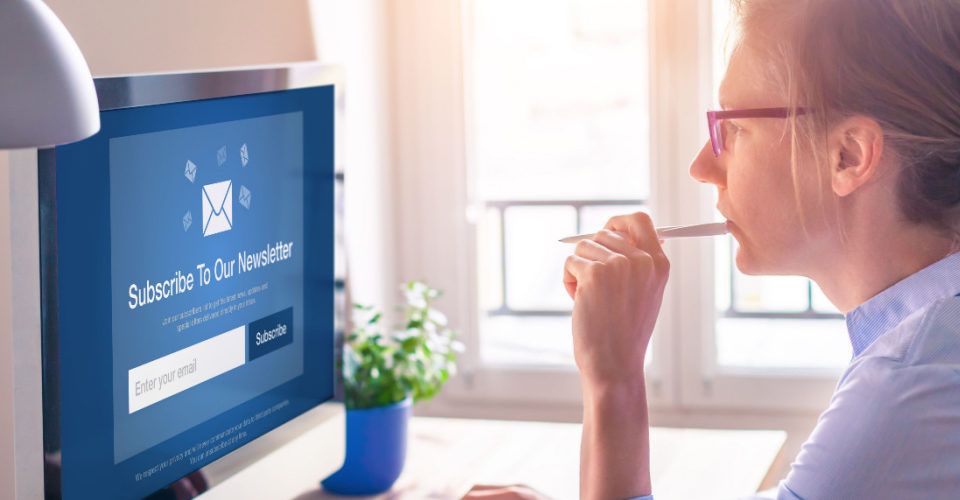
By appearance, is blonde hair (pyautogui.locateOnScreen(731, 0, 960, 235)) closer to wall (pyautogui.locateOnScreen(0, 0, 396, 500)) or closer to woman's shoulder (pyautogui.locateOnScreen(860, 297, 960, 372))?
woman's shoulder (pyautogui.locateOnScreen(860, 297, 960, 372))

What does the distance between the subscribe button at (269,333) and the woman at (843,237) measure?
0.42 metres

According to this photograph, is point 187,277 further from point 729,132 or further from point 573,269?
point 729,132

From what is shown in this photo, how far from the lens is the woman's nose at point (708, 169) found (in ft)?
3.79

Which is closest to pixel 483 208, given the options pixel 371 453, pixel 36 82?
pixel 371 453

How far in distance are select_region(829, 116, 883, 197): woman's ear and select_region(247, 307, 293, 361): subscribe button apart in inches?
28.5

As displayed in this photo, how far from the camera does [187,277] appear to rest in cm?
120

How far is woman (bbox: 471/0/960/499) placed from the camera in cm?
88

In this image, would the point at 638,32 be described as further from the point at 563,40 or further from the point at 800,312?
the point at 800,312

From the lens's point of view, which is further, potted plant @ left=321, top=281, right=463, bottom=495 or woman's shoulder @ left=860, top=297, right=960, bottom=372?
potted plant @ left=321, top=281, right=463, bottom=495

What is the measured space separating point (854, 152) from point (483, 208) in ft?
6.58

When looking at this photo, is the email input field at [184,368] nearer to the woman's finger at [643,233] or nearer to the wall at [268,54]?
the wall at [268,54]

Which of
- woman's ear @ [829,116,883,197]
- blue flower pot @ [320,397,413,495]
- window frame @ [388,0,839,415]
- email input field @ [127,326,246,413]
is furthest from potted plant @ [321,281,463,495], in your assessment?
window frame @ [388,0,839,415]

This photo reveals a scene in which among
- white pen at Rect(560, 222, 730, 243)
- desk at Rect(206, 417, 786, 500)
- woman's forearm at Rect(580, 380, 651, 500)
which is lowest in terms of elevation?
desk at Rect(206, 417, 786, 500)

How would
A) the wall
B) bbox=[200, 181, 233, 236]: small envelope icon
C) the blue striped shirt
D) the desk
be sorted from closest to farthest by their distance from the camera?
the blue striped shirt → bbox=[200, 181, 233, 236]: small envelope icon → the wall → the desk
